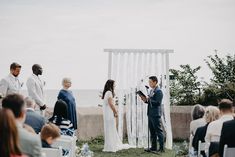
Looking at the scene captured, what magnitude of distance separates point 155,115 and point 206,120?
161 inches

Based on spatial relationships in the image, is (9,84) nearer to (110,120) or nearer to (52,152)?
(110,120)

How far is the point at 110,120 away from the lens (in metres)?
11.4

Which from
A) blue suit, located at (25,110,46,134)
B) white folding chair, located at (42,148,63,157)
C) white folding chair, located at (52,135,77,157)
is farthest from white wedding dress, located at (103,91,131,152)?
white folding chair, located at (42,148,63,157)

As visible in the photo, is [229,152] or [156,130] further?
[156,130]

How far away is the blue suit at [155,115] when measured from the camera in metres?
11.0

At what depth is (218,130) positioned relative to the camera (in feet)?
21.1

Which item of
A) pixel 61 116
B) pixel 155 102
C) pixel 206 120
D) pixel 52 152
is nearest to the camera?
pixel 52 152

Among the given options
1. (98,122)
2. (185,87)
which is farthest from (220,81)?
(98,122)

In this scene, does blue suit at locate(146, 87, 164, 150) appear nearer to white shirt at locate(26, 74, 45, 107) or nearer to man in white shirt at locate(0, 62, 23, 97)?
white shirt at locate(26, 74, 45, 107)

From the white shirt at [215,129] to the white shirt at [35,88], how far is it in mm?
4042

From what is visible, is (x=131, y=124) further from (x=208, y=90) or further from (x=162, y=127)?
(x=208, y=90)

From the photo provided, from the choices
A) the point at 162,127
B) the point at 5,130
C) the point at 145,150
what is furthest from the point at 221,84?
the point at 5,130

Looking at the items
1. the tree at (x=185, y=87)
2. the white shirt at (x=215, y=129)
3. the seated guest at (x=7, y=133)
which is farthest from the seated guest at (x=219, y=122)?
the tree at (x=185, y=87)

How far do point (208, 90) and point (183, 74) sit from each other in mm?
1824
